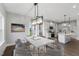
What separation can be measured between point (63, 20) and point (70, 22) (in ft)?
0.57

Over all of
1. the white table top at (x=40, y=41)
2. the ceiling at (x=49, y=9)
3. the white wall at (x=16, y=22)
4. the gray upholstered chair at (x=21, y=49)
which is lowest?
the gray upholstered chair at (x=21, y=49)

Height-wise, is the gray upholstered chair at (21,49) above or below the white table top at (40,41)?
below

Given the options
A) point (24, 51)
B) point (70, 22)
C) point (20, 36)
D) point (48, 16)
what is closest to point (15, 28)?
point (20, 36)

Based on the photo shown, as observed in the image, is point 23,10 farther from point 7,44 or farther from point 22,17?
point 7,44

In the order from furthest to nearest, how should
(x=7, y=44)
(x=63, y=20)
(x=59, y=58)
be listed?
1. (x=63, y=20)
2. (x=7, y=44)
3. (x=59, y=58)

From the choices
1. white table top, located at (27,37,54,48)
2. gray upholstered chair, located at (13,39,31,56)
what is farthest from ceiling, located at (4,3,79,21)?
gray upholstered chair, located at (13,39,31,56)

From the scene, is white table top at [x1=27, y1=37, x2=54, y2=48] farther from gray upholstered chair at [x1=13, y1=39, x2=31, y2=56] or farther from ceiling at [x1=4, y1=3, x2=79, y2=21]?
ceiling at [x1=4, y1=3, x2=79, y2=21]

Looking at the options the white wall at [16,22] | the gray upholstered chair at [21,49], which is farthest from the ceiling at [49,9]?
the gray upholstered chair at [21,49]

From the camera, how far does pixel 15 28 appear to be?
1.74m

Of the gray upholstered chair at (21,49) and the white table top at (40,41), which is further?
the white table top at (40,41)

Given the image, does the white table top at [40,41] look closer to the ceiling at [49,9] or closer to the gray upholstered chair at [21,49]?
the gray upholstered chair at [21,49]

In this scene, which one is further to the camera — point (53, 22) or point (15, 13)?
point (53, 22)

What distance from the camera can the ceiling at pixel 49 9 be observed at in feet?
5.30

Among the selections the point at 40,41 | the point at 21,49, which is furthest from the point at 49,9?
the point at 21,49
